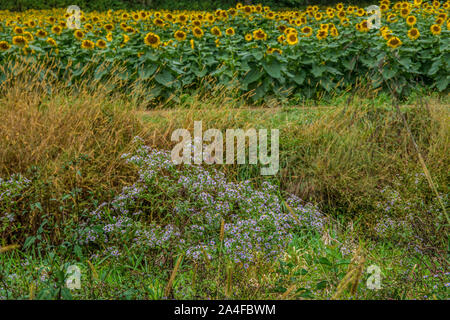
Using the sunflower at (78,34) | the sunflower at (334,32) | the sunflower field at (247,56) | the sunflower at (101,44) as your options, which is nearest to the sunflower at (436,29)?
the sunflower field at (247,56)

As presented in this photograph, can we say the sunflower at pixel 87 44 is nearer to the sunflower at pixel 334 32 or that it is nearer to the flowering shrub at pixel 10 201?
the flowering shrub at pixel 10 201

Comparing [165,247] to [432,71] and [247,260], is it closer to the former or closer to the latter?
[247,260]

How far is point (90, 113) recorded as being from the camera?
4160 millimetres

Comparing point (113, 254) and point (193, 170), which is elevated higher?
point (193, 170)

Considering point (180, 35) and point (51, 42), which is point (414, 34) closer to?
point (180, 35)

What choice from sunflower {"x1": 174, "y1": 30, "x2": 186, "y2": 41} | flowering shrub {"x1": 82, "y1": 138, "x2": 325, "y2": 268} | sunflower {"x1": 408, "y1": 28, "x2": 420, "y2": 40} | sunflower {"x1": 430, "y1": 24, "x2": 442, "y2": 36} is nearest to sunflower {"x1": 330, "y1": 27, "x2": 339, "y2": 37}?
sunflower {"x1": 408, "y1": 28, "x2": 420, "y2": 40}

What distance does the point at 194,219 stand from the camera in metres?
3.20

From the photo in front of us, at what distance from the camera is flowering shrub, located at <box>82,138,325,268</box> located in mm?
2775

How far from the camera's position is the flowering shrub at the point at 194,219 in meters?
2.78

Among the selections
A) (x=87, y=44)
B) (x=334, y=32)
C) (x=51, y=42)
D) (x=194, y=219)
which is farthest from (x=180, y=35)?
(x=194, y=219)

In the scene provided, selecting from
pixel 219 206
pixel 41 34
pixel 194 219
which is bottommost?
pixel 194 219

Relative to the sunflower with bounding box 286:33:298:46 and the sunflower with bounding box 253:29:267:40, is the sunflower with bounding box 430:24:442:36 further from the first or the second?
the sunflower with bounding box 253:29:267:40
